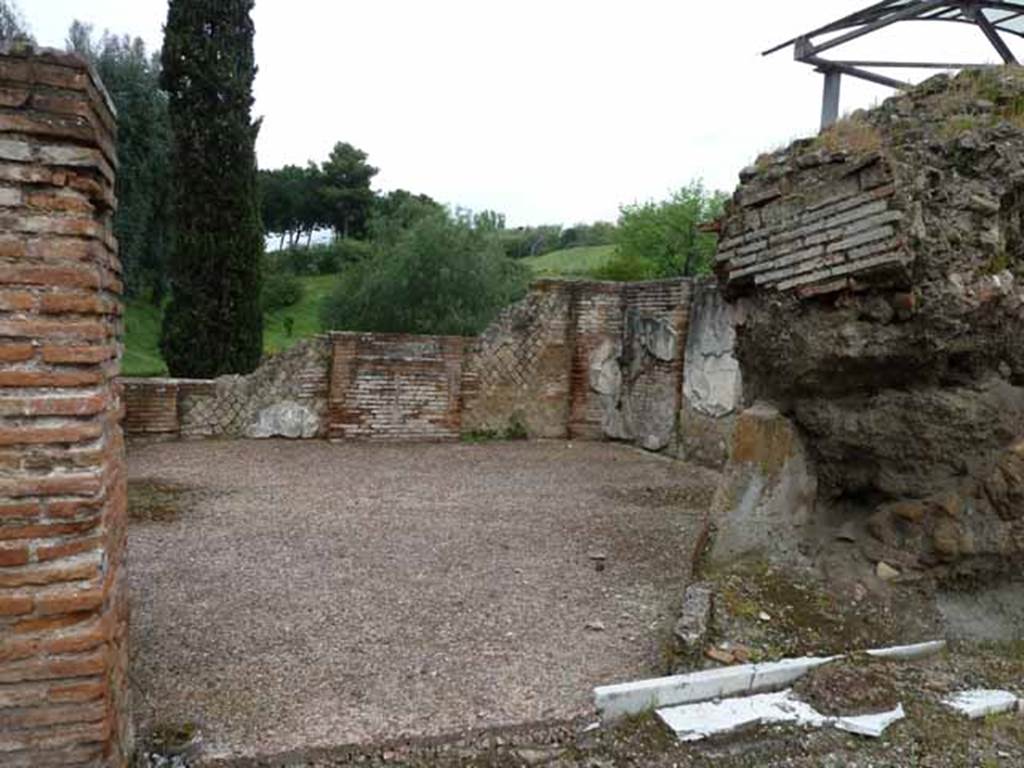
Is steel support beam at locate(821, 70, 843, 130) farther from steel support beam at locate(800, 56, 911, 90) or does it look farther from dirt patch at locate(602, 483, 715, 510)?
dirt patch at locate(602, 483, 715, 510)

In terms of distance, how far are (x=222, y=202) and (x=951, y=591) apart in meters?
11.6

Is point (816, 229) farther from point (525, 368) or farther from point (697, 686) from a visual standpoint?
point (525, 368)

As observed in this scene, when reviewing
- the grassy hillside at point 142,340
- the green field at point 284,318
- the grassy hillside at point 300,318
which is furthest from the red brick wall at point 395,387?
the grassy hillside at point 300,318

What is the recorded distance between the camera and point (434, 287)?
46.3 feet

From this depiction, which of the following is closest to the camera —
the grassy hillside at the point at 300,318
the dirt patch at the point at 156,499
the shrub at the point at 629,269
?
the dirt patch at the point at 156,499

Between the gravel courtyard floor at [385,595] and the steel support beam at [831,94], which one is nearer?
the gravel courtyard floor at [385,595]

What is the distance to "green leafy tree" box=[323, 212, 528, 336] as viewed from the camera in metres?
13.9

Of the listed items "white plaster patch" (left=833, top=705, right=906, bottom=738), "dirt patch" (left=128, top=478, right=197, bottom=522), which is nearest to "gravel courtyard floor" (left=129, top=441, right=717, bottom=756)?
"dirt patch" (left=128, top=478, right=197, bottom=522)

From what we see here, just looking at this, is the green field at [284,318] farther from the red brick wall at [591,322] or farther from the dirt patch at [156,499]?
the dirt patch at [156,499]

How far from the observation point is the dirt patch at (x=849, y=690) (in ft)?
9.29

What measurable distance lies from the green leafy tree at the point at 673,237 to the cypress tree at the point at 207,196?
33.9ft

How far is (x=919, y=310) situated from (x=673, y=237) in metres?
16.3

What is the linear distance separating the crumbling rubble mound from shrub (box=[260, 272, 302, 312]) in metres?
21.4

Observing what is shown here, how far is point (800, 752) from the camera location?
2613 mm
